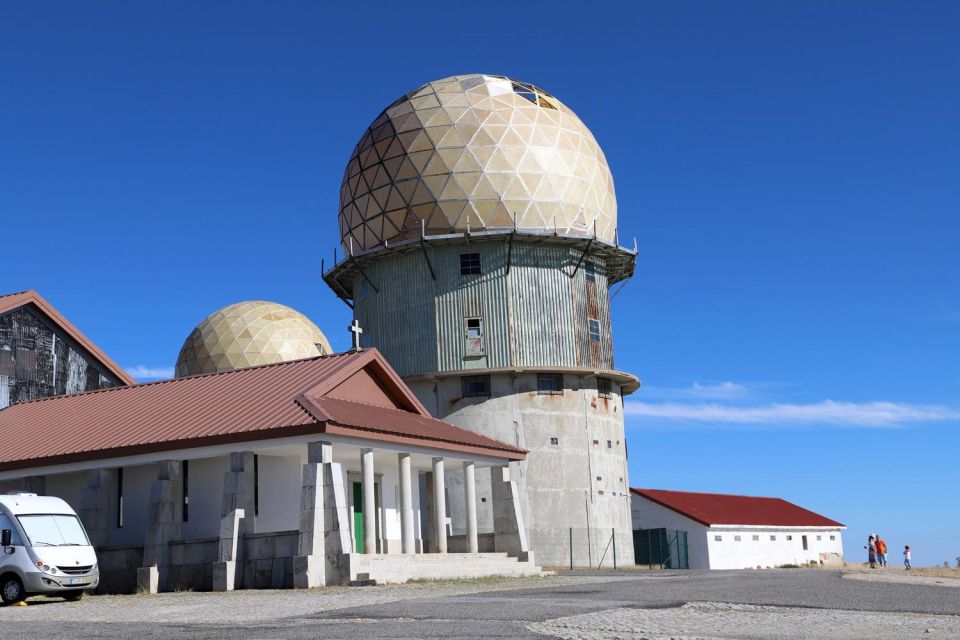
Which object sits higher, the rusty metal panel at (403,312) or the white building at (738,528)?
the rusty metal panel at (403,312)

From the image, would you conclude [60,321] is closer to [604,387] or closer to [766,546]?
[604,387]

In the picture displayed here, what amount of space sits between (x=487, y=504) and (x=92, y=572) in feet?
63.9

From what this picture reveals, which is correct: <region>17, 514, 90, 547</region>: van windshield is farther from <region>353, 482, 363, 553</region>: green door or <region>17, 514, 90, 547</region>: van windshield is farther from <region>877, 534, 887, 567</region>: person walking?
<region>877, 534, 887, 567</region>: person walking

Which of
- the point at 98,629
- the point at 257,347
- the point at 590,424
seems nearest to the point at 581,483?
the point at 590,424

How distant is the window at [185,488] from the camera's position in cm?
2856

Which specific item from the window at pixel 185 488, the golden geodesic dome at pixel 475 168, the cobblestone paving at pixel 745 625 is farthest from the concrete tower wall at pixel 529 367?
the cobblestone paving at pixel 745 625

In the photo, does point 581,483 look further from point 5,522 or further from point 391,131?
point 5,522

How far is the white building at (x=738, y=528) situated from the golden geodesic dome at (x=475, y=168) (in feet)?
54.0

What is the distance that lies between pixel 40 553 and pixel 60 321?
19.0m

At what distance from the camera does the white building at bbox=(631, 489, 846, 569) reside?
52719 mm

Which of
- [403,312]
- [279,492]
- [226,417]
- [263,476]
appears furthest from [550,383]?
[226,417]

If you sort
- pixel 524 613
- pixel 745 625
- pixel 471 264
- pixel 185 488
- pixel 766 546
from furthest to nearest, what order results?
1. pixel 766 546
2. pixel 471 264
3. pixel 185 488
4. pixel 524 613
5. pixel 745 625

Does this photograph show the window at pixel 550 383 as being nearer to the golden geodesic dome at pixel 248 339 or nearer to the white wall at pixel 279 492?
the white wall at pixel 279 492

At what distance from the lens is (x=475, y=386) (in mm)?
41344
